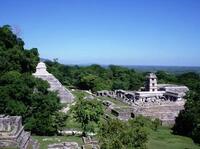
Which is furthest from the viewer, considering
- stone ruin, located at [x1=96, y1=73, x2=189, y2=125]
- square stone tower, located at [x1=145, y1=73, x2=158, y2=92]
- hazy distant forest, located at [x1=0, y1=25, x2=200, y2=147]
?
square stone tower, located at [x1=145, y1=73, x2=158, y2=92]

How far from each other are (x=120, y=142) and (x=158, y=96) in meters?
41.0

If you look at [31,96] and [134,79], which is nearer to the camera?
[31,96]

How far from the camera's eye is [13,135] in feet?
67.8

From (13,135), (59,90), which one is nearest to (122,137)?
(13,135)

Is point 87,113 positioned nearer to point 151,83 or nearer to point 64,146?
point 64,146

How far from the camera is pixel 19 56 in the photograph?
39.1 meters

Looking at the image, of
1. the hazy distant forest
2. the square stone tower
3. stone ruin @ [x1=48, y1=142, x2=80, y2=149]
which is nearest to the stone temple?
the hazy distant forest

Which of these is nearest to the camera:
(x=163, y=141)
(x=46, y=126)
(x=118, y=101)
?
(x=46, y=126)

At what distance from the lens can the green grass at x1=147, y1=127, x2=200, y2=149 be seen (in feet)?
94.6

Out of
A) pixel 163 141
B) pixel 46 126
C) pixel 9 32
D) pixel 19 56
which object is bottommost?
pixel 163 141

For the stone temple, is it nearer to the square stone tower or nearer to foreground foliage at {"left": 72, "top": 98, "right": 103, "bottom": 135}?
foreground foliage at {"left": 72, "top": 98, "right": 103, "bottom": 135}

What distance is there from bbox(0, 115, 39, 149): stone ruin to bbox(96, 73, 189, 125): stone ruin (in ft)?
63.6

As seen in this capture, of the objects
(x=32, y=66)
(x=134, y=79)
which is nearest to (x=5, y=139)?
(x=32, y=66)

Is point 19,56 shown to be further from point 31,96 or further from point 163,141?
point 163,141
